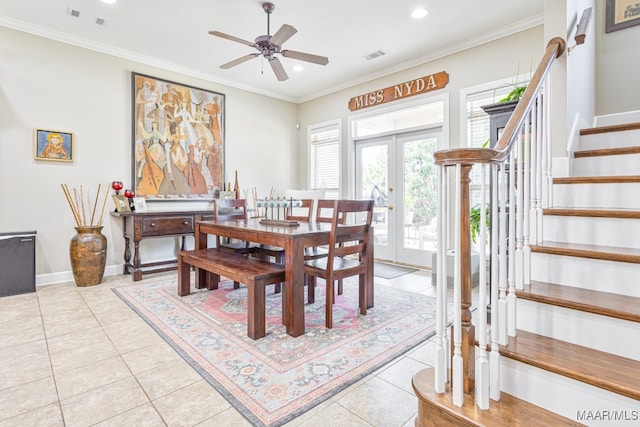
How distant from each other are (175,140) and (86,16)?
1.70 metres

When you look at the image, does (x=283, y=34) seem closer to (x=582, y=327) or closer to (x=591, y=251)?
(x=591, y=251)

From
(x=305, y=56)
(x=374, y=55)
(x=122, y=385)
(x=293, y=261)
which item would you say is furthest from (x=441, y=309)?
(x=374, y=55)

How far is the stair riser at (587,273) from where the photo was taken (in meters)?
1.46

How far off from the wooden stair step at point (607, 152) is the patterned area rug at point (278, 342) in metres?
1.60

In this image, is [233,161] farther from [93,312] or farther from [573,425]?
[573,425]

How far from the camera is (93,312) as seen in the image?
9.53 ft

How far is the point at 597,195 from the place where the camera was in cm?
191

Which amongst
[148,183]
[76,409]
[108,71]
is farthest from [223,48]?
[76,409]

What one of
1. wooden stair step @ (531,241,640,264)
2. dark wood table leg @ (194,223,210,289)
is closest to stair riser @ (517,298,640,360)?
wooden stair step @ (531,241,640,264)

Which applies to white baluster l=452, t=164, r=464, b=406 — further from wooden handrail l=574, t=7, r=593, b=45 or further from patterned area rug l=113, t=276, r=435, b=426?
wooden handrail l=574, t=7, r=593, b=45

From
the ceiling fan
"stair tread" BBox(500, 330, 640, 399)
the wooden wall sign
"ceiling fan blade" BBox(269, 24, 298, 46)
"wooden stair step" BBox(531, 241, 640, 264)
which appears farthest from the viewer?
the wooden wall sign

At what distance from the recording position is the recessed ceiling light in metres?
3.43

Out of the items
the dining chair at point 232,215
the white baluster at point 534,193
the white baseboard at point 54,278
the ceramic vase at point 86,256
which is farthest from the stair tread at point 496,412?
the white baseboard at point 54,278

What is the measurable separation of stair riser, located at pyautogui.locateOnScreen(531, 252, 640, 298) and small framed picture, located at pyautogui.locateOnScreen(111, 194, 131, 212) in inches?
172
